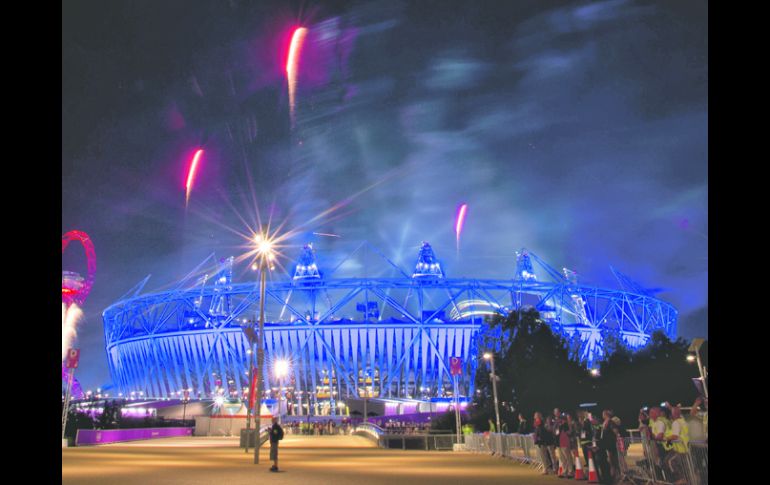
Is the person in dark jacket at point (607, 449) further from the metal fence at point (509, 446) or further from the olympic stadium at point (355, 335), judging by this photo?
the olympic stadium at point (355, 335)

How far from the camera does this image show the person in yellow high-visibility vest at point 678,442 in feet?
47.1

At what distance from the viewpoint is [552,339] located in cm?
6088

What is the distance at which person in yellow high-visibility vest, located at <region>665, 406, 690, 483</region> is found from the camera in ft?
47.1

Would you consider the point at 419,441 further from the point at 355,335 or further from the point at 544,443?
the point at 355,335

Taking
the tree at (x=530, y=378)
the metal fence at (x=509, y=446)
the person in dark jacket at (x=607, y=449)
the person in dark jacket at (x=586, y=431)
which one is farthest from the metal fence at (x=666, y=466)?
the tree at (x=530, y=378)

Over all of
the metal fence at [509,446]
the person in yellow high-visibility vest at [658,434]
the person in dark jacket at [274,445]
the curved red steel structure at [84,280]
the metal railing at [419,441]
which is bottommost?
the metal railing at [419,441]

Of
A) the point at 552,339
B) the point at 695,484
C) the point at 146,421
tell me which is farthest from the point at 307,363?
the point at 695,484

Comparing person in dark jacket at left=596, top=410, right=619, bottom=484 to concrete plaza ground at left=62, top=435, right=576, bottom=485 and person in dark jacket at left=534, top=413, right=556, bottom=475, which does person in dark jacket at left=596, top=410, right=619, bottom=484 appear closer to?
concrete plaza ground at left=62, top=435, right=576, bottom=485

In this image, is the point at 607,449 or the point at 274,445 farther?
the point at 274,445

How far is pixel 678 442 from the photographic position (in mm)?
14461

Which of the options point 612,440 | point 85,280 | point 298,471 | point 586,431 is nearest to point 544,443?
point 586,431

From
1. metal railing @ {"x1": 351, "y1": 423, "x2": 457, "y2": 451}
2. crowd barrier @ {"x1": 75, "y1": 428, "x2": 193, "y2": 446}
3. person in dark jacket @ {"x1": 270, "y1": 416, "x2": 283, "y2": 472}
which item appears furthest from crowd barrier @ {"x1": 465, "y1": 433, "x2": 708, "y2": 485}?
crowd barrier @ {"x1": 75, "y1": 428, "x2": 193, "y2": 446}
